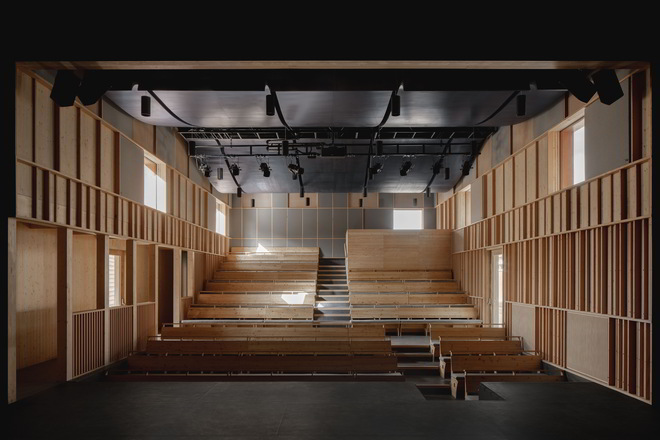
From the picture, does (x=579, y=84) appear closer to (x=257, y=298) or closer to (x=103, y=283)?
(x=103, y=283)

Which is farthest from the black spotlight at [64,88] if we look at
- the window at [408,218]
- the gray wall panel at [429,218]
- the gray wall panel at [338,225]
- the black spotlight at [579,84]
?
the gray wall panel at [429,218]

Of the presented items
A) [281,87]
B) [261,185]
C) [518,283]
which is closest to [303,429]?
[281,87]

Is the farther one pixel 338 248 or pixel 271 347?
pixel 338 248

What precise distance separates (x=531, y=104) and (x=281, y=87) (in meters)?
4.28

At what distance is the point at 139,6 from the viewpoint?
4996mm

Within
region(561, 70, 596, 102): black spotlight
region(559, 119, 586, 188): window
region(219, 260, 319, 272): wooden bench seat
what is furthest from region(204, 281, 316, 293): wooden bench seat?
region(561, 70, 596, 102): black spotlight

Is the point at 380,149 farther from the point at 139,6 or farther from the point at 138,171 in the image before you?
the point at 139,6

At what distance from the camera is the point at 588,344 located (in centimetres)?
776

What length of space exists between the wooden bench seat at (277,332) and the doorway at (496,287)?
11.1ft

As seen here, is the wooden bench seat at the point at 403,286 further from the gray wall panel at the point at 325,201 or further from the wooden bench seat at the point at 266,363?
the wooden bench seat at the point at 266,363

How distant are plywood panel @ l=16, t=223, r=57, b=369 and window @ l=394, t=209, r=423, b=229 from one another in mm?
13418

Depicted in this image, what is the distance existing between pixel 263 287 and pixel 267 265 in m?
2.15

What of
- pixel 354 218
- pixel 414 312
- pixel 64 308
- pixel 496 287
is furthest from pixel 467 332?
pixel 354 218

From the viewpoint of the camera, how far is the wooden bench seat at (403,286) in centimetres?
1457
